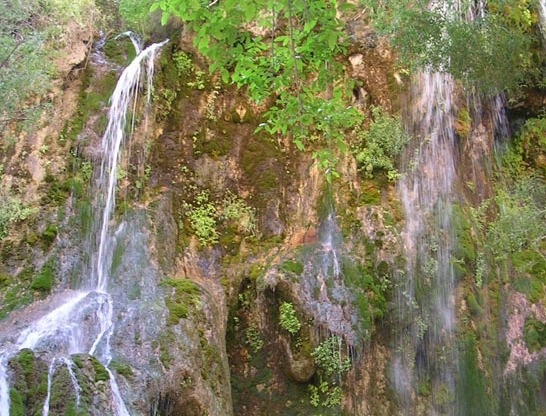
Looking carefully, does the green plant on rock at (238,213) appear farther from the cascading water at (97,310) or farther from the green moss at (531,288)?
the green moss at (531,288)

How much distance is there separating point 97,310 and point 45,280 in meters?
1.10

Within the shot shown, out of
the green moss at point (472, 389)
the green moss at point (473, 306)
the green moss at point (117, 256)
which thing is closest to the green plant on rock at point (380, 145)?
the green moss at point (473, 306)

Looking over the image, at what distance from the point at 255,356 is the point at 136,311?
1.86 meters

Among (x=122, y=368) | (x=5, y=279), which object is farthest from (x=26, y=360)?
(x=5, y=279)

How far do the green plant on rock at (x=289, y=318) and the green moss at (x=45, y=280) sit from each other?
293 cm

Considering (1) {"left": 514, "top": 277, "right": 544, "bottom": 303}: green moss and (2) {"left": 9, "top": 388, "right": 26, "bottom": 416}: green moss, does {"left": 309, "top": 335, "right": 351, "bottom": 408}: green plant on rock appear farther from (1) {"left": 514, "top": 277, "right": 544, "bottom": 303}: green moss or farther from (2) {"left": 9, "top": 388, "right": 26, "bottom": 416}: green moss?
(2) {"left": 9, "top": 388, "right": 26, "bottom": 416}: green moss

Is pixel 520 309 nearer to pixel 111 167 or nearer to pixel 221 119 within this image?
pixel 221 119

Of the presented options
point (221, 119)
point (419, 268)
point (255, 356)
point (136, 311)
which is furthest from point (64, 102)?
point (419, 268)

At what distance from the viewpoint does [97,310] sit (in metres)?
6.41

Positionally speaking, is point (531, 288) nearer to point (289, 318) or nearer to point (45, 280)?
point (289, 318)

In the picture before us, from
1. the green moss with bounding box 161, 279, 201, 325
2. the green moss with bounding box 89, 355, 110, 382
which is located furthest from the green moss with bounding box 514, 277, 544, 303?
the green moss with bounding box 89, 355, 110, 382

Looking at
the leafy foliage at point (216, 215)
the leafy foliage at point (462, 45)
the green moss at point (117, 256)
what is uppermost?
the leafy foliage at point (462, 45)

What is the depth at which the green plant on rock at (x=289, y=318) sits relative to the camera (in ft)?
23.4

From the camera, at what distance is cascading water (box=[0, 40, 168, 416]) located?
522cm
